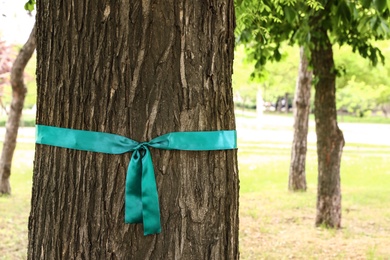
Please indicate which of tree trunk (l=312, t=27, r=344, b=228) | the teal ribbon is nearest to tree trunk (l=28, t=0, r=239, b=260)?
the teal ribbon

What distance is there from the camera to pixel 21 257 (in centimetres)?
743

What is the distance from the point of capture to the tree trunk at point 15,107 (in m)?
11.5

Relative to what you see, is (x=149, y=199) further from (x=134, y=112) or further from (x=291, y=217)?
(x=291, y=217)

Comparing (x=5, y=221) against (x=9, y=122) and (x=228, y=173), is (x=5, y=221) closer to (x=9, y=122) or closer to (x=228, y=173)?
(x=9, y=122)

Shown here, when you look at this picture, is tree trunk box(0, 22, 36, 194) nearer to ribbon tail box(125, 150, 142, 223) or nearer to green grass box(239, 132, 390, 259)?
green grass box(239, 132, 390, 259)

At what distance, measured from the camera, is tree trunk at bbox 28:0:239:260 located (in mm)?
2234

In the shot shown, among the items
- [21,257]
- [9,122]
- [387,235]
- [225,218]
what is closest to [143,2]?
[225,218]

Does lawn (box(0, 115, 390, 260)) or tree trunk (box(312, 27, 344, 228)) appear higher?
tree trunk (box(312, 27, 344, 228))

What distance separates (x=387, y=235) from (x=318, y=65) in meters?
2.95

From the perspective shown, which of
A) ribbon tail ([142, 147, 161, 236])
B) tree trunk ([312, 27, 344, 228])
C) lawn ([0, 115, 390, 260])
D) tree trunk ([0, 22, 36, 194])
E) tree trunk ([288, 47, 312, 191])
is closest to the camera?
ribbon tail ([142, 147, 161, 236])

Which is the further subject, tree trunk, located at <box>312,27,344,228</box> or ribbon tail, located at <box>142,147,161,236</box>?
tree trunk, located at <box>312,27,344,228</box>

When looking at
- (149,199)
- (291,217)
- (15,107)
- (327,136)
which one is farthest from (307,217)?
(149,199)

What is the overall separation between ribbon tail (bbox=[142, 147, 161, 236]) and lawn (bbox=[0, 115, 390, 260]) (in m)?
5.73

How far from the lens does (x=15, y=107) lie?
12180mm
